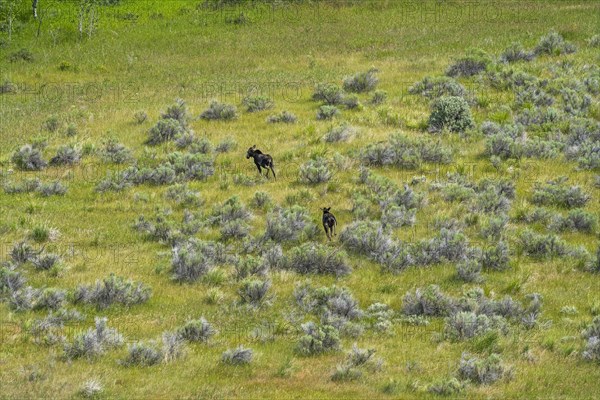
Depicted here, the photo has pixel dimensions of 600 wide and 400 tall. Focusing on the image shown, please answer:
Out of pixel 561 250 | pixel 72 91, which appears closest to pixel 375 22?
pixel 72 91

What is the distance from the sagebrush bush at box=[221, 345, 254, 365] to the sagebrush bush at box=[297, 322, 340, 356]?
1.05m

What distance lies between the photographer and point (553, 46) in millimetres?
39406

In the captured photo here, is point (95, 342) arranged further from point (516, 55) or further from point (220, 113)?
point (516, 55)

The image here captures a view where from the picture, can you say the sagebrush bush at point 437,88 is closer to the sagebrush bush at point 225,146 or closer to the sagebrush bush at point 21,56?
the sagebrush bush at point 225,146

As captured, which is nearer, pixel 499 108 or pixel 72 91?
pixel 499 108

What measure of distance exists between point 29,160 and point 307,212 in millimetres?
10207

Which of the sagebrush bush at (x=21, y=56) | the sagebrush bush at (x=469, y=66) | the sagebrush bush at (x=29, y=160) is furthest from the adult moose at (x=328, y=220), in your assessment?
the sagebrush bush at (x=21, y=56)

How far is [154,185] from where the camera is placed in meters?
24.3

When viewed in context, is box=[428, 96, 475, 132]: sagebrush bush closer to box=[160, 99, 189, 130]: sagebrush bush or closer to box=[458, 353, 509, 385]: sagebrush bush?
box=[160, 99, 189, 130]: sagebrush bush

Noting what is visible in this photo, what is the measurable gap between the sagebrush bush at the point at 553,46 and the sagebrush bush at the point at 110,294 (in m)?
29.3

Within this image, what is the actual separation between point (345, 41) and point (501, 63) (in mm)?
10303

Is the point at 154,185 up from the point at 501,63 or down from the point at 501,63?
down

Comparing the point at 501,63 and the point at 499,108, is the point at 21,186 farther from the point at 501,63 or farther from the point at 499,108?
the point at 501,63

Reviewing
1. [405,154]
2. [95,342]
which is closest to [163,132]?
[405,154]
